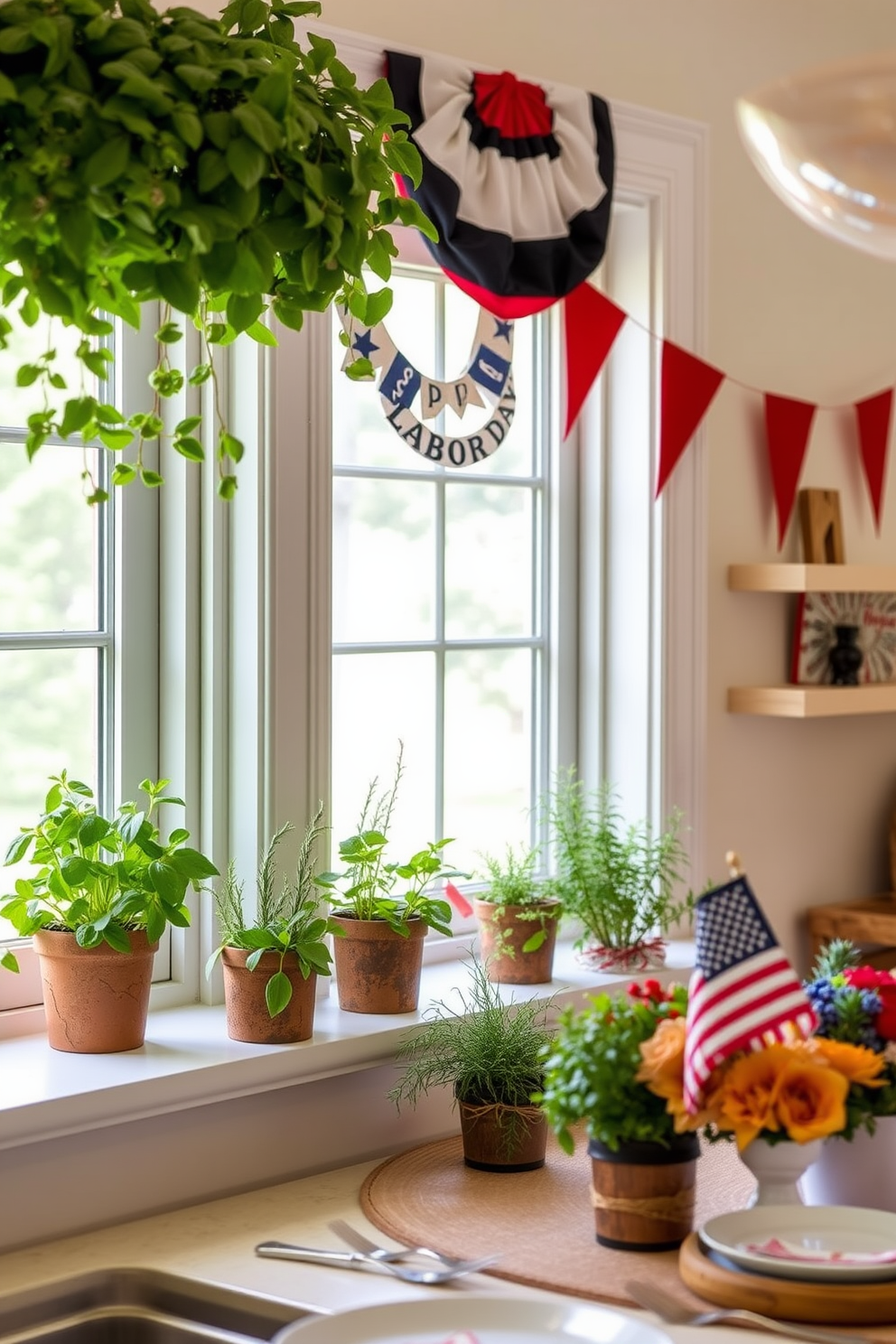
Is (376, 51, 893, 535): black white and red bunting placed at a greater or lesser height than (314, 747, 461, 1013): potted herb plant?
greater

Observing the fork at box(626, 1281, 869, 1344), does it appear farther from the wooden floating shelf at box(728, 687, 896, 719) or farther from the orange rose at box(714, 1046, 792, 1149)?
the wooden floating shelf at box(728, 687, 896, 719)

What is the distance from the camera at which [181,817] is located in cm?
192

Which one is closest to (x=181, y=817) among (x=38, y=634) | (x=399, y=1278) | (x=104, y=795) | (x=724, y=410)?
(x=104, y=795)

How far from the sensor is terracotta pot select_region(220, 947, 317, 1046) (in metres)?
1.76

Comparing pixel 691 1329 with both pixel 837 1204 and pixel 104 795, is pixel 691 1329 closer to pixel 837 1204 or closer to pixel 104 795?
pixel 837 1204

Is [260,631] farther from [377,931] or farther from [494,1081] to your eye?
[494,1081]

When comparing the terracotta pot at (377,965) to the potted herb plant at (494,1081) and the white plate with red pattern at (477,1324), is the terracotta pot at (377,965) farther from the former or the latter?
the white plate with red pattern at (477,1324)

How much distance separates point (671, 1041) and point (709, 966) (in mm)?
97

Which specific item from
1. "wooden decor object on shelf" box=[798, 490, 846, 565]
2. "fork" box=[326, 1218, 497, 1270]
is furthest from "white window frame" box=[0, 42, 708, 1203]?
"wooden decor object on shelf" box=[798, 490, 846, 565]

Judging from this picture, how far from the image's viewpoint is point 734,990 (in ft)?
4.41

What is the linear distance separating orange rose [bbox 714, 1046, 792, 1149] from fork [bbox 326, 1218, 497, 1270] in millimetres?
275

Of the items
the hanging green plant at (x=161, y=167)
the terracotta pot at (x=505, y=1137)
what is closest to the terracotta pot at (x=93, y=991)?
the terracotta pot at (x=505, y=1137)

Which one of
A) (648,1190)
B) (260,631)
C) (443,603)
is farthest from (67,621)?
(648,1190)

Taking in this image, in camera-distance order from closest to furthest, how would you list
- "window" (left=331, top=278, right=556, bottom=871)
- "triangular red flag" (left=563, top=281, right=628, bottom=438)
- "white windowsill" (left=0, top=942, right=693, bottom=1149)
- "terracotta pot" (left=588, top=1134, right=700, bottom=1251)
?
"terracotta pot" (left=588, top=1134, right=700, bottom=1251) < "white windowsill" (left=0, top=942, right=693, bottom=1149) < "window" (left=331, top=278, right=556, bottom=871) < "triangular red flag" (left=563, top=281, right=628, bottom=438)
